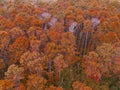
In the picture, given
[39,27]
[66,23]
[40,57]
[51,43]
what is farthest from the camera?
[66,23]

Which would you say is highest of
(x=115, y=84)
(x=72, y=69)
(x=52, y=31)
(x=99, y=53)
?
(x=52, y=31)

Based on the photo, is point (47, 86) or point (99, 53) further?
point (99, 53)

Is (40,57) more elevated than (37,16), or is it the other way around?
(37,16)

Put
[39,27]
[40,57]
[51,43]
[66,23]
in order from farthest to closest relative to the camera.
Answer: [66,23], [39,27], [51,43], [40,57]

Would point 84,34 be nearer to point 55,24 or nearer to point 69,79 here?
point 55,24

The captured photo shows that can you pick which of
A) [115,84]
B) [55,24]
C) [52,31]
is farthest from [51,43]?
[115,84]

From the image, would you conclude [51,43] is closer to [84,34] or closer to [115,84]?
[84,34]
